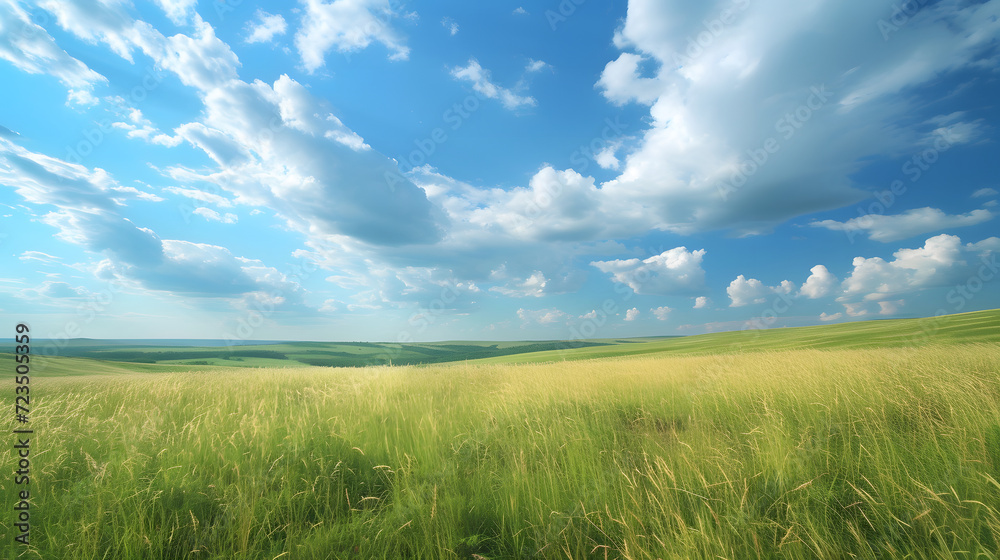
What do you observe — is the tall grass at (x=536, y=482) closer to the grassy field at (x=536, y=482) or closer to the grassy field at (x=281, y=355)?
the grassy field at (x=536, y=482)

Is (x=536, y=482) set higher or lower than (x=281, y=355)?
higher

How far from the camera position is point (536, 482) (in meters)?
3.54

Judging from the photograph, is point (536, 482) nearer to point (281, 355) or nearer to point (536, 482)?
point (536, 482)

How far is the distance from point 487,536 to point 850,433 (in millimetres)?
4645

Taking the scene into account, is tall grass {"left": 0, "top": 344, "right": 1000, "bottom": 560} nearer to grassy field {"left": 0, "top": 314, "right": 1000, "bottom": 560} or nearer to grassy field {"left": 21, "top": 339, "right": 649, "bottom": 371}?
grassy field {"left": 0, "top": 314, "right": 1000, "bottom": 560}

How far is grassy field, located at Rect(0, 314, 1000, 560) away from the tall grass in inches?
1.0

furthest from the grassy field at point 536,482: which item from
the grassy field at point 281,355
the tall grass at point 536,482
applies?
the grassy field at point 281,355

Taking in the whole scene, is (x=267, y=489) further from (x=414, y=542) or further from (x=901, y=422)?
(x=901, y=422)

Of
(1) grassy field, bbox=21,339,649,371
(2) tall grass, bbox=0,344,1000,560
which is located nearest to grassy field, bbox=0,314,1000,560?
(2) tall grass, bbox=0,344,1000,560

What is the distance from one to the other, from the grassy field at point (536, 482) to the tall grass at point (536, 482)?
2 centimetres

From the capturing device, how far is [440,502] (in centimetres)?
319

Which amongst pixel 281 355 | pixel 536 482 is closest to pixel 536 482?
pixel 536 482

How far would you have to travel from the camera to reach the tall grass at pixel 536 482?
8.96 feet

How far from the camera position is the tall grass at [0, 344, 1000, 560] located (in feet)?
8.96
